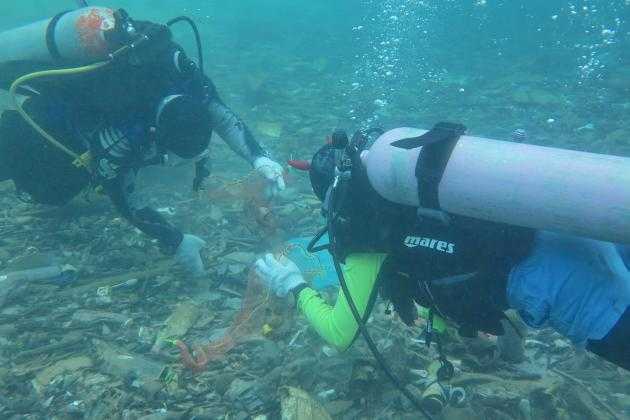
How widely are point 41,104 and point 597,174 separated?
5.29 m

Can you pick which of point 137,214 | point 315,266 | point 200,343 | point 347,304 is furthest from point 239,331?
point 137,214

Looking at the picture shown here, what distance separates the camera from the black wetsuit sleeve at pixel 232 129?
18.8ft

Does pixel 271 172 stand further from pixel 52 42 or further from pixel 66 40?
pixel 52 42

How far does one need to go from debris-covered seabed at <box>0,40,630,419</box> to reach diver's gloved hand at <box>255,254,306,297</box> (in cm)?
55

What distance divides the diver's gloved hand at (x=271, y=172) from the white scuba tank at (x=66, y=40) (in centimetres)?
208

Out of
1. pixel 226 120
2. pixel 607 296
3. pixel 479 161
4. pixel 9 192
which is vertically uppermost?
pixel 479 161

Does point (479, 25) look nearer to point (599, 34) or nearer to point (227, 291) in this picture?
point (599, 34)

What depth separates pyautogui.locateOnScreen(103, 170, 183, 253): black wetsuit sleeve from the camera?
193 inches

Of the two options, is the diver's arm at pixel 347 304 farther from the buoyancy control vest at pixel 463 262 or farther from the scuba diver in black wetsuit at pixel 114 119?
the scuba diver in black wetsuit at pixel 114 119

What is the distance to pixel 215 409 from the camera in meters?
3.42

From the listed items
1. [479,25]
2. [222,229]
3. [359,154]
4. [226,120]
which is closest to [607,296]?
[359,154]

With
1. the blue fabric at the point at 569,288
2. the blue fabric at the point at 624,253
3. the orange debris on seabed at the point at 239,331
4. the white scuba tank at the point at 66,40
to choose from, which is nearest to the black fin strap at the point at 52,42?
the white scuba tank at the point at 66,40

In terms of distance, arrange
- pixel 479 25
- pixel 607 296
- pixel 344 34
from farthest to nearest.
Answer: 1. pixel 479 25
2. pixel 344 34
3. pixel 607 296

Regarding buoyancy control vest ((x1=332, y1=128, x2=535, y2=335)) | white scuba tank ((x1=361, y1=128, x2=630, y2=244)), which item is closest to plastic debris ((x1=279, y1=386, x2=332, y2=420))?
buoyancy control vest ((x1=332, y1=128, x2=535, y2=335))
